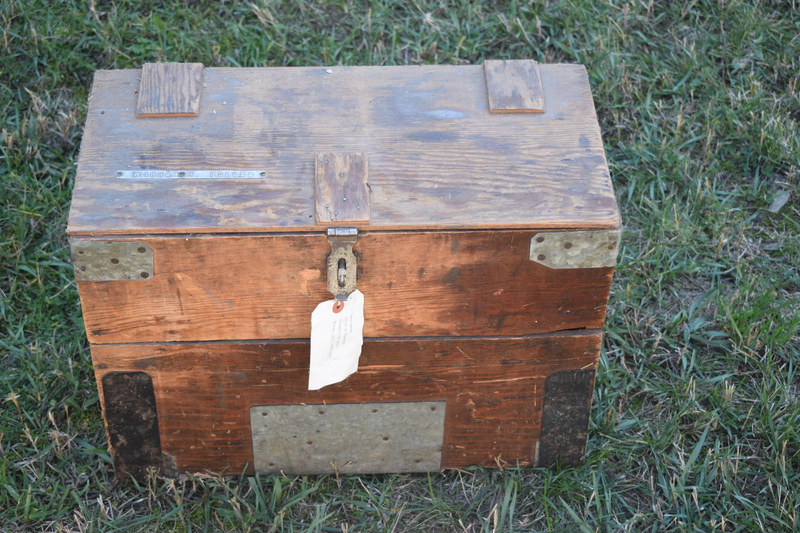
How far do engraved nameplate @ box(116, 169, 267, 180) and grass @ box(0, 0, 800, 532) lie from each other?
89 centimetres

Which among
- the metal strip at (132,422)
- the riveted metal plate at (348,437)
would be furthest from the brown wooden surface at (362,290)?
the riveted metal plate at (348,437)

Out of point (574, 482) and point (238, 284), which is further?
point (574, 482)

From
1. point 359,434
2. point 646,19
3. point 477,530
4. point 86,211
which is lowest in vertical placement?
point 477,530

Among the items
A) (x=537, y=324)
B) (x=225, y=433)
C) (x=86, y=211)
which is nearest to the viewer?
(x=86, y=211)

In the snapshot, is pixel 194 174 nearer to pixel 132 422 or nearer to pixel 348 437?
pixel 132 422

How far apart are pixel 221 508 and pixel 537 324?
1.05 m

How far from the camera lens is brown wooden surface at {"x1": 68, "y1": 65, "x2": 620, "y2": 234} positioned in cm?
222

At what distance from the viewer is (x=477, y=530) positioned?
2637 mm

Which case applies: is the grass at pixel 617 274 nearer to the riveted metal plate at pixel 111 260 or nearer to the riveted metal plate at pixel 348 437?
the riveted metal plate at pixel 348 437

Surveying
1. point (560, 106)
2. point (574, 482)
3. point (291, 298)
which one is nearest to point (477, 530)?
point (574, 482)

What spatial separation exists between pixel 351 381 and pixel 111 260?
72 centimetres

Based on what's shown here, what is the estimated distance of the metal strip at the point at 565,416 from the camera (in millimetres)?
2543

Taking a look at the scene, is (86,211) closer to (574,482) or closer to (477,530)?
(477,530)

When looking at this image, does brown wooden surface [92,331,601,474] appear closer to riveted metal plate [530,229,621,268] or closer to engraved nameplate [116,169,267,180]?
riveted metal plate [530,229,621,268]
